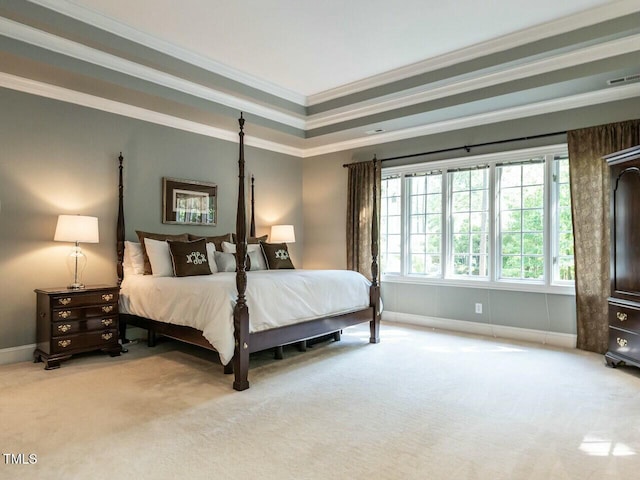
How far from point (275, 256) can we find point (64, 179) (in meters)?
2.42

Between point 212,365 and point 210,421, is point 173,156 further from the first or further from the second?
point 210,421

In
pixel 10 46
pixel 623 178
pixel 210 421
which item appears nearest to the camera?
pixel 210 421

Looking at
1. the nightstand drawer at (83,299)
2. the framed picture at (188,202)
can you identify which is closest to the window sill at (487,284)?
the framed picture at (188,202)

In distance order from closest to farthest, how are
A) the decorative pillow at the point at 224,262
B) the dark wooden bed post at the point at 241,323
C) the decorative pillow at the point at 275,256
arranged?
the dark wooden bed post at the point at 241,323
the decorative pillow at the point at 224,262
the decorative pillow at the point at 275,256

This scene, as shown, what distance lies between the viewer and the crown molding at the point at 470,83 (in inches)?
137

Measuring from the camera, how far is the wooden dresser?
338 centimetres

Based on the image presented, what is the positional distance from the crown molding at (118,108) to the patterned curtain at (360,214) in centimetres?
138

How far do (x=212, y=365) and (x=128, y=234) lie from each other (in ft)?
6.30

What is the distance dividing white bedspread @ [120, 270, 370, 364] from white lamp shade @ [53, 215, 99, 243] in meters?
0.68

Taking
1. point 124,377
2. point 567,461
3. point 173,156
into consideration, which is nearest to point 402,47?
point 173,156

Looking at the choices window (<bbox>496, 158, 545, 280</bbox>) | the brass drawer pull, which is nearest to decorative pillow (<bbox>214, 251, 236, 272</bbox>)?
the brass drawer pull

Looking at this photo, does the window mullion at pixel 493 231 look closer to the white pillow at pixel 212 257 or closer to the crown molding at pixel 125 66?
the crown molding at pixel 125 66

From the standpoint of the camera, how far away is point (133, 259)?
4367 mm

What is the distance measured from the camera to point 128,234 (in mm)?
4598
